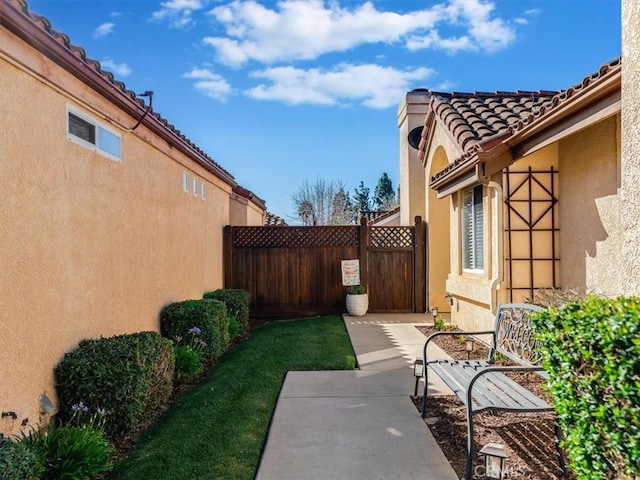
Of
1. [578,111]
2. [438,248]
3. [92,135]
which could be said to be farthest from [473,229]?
[92,135]

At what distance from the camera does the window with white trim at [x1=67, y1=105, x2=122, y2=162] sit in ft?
16.8

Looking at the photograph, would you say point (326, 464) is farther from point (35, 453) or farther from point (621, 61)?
point (621, 61)

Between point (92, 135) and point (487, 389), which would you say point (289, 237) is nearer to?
point (92, 135)

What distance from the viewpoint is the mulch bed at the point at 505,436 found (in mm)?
3877

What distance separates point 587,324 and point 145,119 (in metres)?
6.23

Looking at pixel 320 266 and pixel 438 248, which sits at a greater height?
pixel 438 248

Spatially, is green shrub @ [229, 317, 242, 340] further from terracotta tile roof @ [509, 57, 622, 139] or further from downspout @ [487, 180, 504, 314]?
terracotta tile roof @ [509, 57, 622, 139]

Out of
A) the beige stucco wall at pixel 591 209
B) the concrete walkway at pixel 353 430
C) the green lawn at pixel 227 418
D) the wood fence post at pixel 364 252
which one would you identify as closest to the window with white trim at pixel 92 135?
the green lawn at pixel 227 418

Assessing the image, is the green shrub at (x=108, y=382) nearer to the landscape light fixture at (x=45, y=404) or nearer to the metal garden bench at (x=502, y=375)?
the landscape light fixture at (x=45, y=404)

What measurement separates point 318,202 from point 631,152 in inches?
1284

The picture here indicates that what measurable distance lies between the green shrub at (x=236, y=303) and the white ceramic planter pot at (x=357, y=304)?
288 cm

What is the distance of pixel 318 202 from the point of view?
3631cm

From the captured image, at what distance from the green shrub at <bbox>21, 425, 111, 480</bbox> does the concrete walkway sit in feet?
4.35

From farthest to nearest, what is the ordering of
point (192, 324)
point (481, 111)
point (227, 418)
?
1. point (481, 111)
2. point (192, 324)
3. point (227, 418)
